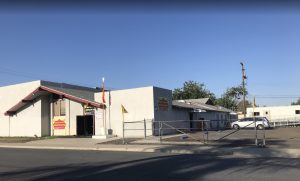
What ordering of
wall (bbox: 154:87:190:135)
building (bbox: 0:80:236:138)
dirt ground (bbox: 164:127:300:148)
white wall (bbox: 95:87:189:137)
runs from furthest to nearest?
wall (bbox: 154:87:190:135), building (bbox: 0:80:236:138), white wall (bbox: 95:87:189:137), dirt ground (bbox: 164:127:300:148)

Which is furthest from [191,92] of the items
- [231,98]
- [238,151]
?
[238,151]

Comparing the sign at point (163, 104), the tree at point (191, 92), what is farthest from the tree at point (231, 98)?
the sign at point (163, 104)

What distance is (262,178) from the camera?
11.0 metres

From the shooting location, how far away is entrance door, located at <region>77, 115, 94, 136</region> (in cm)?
3772

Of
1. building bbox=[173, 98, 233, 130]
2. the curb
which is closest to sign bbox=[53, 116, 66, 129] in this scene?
building bbox=[173, 98, 233, 130]

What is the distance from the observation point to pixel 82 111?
37219 mm

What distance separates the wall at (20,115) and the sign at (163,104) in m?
11.4

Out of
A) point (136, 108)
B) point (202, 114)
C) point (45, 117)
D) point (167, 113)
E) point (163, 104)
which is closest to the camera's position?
point (136, 108)

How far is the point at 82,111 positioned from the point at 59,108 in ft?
8.69

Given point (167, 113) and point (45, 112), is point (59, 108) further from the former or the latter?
point (167, 113)

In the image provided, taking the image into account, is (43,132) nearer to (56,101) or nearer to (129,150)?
(56,101)

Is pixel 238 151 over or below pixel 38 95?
below

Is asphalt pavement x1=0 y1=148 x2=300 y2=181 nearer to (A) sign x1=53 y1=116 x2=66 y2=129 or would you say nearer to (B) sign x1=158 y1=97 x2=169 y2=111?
(B) sign x1=158 y1=97 x2=169 y2=111

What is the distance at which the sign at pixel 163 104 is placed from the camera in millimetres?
35069
